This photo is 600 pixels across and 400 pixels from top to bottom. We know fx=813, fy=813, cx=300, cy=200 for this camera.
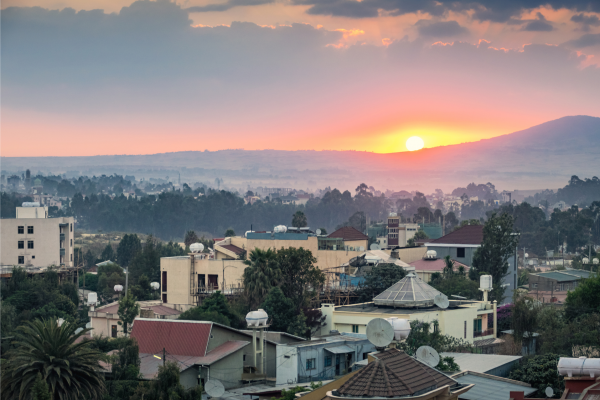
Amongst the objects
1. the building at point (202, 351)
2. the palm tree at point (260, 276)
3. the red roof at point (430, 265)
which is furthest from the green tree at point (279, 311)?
the red roof at point (430, 265)

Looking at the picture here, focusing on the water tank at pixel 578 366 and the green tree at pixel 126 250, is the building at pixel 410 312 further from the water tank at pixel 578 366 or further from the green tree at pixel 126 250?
the green tree at pixel 126 250

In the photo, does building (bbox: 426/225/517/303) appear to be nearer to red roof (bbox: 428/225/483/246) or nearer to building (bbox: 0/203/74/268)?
red roof (bbox: 428/225/483/246)

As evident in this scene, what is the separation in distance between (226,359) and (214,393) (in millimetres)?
5314

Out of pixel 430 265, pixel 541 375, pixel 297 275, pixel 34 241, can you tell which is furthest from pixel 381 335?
pixel 34 241

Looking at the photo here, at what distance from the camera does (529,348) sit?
39.3m

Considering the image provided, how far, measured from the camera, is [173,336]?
33219mm

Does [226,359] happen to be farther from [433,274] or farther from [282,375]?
[433,274]

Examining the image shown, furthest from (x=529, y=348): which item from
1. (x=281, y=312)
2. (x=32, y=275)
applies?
(x=32, y=275)

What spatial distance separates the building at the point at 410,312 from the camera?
123 ft

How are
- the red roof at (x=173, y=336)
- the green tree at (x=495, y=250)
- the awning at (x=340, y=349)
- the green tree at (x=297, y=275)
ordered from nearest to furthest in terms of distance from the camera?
the awning at (x=340, y=349)
the red roof at (x=173, y=336)
the green tree at (x=297, y=275)
the green tree at (x=495, y=250)

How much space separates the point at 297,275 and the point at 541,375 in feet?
69.6

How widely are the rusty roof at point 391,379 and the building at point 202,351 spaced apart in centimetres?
1715

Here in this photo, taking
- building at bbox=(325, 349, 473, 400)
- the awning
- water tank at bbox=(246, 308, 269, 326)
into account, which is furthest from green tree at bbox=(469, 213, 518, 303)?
building at bbox=(325, 349, 473, 400)

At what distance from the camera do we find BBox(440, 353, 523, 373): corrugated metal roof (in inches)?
1119
